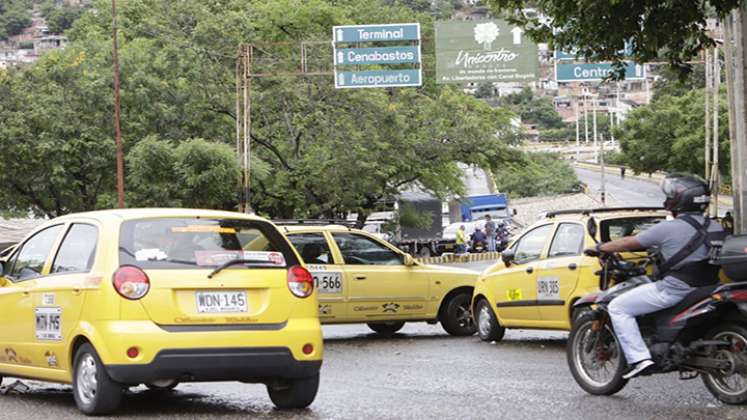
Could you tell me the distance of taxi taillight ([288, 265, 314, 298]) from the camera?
9445 millimetres

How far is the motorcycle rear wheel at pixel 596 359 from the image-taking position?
9930mm

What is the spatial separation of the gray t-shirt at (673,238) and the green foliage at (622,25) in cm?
409

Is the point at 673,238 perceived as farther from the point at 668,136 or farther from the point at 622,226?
the point at 668,136

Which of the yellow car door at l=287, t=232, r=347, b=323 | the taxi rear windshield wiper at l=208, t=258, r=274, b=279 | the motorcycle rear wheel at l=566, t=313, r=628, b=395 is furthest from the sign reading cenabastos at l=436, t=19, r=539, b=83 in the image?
the taxi rear windshield wiper at l=208, t=258, r=274, b=279

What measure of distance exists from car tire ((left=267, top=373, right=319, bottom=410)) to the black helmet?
9.43ft

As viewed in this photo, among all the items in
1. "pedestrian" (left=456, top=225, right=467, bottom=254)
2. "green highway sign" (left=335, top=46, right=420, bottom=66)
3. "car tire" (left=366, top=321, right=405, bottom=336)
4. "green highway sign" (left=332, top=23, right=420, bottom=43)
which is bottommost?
"pedestrian" (left=456, top=225, right=467, bottom=254)

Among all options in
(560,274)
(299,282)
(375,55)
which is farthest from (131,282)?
(375,55)

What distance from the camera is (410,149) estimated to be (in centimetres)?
4644

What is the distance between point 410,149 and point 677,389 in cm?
3616

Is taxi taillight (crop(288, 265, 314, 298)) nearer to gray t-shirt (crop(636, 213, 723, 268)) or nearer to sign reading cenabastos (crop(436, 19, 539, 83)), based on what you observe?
gray t-shirt (crop(636, 213, 723, 268))

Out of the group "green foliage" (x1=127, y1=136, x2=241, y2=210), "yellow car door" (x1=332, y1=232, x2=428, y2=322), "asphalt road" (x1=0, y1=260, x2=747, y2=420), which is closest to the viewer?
"asphalt road" (x1=0, y1=260, x2=747, y2=420)

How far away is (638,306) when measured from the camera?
961cm

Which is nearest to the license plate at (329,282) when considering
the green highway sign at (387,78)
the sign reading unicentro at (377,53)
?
the sign reading unicentro at (377,53)

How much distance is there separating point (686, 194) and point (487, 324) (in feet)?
22.3
